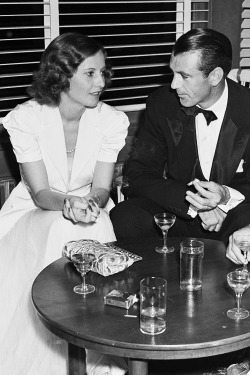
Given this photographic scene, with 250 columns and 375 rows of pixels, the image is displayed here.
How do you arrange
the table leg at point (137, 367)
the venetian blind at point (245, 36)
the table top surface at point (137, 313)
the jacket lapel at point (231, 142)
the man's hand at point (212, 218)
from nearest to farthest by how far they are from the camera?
the table top surface at point (137, 313)
the table leg at point (137, 367)
the man's hand at point (212, 218)
the jacket lapel at point (231, 142)
the venetian blind at point (245, 36)

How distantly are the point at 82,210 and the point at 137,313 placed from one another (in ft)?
2.73

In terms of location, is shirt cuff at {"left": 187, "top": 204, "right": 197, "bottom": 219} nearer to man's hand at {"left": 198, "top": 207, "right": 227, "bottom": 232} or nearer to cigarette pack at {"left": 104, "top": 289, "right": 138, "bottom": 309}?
man's hand at {"left": 198, "top": 207, "right": 227, "bottom": 232}

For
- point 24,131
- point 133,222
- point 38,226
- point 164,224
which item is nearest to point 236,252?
point 164,224

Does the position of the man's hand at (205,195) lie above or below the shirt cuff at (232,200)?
above

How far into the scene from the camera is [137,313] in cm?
205

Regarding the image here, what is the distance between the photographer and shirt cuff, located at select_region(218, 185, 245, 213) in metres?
3.05

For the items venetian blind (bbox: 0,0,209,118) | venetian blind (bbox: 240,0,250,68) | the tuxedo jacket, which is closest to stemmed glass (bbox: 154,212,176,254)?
the tuxedo jacket

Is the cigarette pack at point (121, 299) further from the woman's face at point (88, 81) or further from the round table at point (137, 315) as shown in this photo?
the woman's face at point (88, 81)

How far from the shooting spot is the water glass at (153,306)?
1.95 m

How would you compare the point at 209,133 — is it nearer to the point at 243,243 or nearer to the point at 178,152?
the point at 178,152

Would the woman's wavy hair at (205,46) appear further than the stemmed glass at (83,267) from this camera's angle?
Yes

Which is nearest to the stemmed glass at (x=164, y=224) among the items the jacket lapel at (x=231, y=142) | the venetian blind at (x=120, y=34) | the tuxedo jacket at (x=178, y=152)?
the tuxedo jacket at (x=178, y=152)

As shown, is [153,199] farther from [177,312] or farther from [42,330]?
[177,312]

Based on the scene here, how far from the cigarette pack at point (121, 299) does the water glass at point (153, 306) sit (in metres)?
0.11
